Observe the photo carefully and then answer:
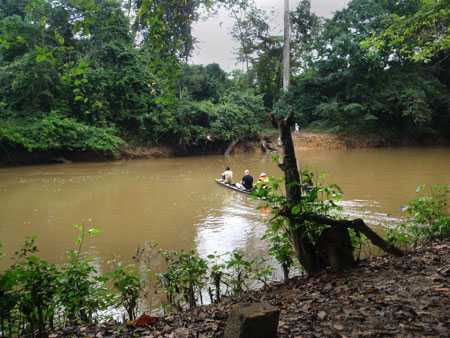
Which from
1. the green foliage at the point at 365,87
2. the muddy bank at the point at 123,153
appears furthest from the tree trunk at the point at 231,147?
the green foliage at the point at 365,87

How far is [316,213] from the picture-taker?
13.9 feet

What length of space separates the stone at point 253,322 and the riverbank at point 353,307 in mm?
314

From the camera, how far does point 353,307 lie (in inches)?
132

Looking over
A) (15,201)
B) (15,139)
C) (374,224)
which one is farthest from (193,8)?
(15,139)

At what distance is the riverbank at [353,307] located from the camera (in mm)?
2902

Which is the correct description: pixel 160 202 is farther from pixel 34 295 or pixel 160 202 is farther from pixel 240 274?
pixel 34 295

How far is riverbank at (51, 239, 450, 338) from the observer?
2.90 metres

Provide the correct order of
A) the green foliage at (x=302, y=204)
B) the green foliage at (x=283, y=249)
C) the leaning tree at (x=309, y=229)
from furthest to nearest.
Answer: the green foliage at (x=283, y=249), the leaning tree at (x=309, y=229), the green foliage at (x=302, y=204)

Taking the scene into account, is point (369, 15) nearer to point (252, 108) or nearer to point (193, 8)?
point (252, 108)

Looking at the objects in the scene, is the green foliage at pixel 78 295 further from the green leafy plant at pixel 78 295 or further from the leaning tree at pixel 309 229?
the leaning tree at pixel 309 229

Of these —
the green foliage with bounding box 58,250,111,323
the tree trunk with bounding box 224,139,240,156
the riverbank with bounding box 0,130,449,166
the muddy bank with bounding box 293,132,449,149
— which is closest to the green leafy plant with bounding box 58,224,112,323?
the green foliage with bounding box 58,250,111,323

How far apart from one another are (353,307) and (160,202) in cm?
1152

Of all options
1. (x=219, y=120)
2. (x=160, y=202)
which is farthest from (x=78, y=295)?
(x=219, y=120)

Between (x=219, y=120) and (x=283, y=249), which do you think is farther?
(x=219, y=120)
